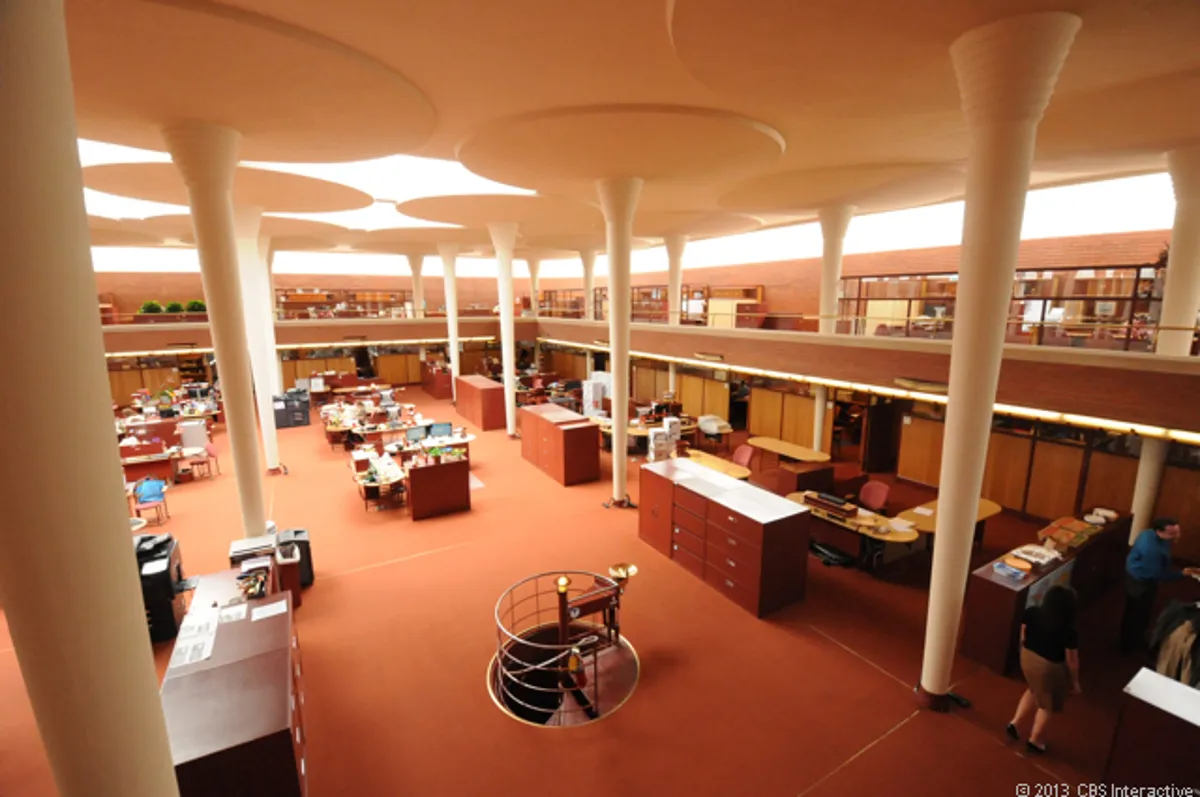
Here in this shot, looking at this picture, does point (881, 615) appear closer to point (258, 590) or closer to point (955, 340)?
point (955, 340)

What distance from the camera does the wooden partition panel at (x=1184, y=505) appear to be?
9.78 m

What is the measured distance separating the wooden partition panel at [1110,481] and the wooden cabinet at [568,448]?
10735 mm

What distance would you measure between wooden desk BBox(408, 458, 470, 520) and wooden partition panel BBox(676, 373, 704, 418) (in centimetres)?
1108

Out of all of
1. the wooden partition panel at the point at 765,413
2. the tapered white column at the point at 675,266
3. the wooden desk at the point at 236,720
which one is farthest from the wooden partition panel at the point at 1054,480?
the wooden desk at the point at 236,720

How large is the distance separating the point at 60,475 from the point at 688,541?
8784 mm

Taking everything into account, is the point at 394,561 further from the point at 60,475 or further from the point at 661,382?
the point at 661,382

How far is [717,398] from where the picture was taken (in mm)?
20500

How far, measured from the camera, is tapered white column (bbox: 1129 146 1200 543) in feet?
31.3

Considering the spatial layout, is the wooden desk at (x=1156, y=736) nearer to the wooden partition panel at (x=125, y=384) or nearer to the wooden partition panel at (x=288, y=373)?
the wooden partition panel at (x=288, y=373)

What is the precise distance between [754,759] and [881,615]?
3.86 metres

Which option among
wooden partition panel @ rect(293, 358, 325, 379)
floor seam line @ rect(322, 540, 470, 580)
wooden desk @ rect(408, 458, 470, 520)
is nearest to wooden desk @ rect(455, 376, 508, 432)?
wooden desk @ rect(408, 458, 470, 520)

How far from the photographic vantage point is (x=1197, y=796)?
180 inches

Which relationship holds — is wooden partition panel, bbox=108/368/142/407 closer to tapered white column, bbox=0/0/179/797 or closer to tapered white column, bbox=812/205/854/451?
tapered white column, bbox=812/205/854/451

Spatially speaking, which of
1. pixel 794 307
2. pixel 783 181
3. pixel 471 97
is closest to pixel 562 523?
pixel 471 97
